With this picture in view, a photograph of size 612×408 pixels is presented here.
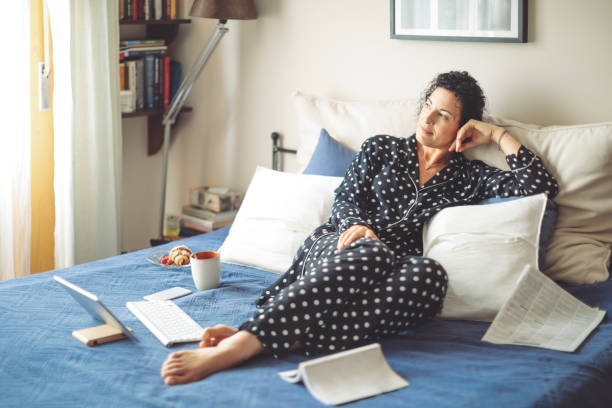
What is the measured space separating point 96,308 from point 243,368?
0.43 metres

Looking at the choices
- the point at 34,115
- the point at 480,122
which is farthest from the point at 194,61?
the point at 480,122

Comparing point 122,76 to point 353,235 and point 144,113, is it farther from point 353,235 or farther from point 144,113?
point 353,235

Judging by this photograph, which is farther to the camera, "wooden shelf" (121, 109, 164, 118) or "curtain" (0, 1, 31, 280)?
"wooden shelf" (121, 109, 164, 118)

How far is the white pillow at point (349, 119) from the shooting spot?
97.8 inches

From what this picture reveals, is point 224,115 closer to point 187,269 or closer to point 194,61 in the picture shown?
point 194,61

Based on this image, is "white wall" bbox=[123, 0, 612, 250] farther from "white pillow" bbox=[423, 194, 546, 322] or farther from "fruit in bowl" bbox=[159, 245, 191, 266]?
"fruit in bowl" bbox=[159, 245, 191, 266]

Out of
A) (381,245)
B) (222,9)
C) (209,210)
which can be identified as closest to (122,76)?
(222,9)

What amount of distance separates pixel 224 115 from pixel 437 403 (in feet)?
7.36

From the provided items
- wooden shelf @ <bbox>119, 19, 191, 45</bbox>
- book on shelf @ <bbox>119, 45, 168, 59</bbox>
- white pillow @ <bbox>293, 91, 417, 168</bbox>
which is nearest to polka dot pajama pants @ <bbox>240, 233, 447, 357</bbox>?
white pillow @ <bbox>293, 91, 417, 168</bbox>

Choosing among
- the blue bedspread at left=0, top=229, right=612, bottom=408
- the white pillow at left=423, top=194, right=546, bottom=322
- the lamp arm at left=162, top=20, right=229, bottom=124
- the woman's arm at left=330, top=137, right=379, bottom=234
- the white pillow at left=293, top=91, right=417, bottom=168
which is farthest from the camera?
the lamp arm at left=162, top=20, right=229, bottom=124

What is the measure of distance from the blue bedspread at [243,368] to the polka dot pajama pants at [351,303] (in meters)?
0.06

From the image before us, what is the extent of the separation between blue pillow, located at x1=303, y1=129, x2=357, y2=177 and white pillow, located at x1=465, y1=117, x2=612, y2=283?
72cm

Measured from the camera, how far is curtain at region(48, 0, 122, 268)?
2.77 metres

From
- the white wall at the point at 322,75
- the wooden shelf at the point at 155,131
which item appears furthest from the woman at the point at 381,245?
the wooden shelf at the point at 155,131
